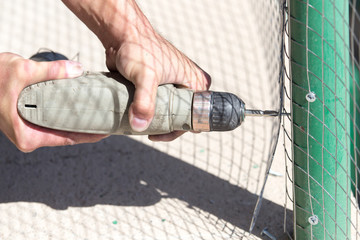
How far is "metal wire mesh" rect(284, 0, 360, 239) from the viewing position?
38.9 inches

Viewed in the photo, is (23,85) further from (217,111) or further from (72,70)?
(217,111)

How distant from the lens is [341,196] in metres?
1.11

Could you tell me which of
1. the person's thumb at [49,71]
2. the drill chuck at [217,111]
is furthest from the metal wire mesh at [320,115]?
the person's thumb at [49,71]

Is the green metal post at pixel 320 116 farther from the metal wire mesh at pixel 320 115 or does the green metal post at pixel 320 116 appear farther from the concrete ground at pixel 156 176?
the concrete ground at pixel 156 176

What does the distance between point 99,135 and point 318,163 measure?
0.46 meters

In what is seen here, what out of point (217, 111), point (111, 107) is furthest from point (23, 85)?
point (217, 111)

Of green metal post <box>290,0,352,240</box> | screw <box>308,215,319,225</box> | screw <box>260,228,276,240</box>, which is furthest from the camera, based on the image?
screw <box>260,228,276,240</box>

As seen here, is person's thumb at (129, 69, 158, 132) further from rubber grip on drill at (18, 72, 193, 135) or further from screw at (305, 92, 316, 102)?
screw at (305, 92, 316, 102)

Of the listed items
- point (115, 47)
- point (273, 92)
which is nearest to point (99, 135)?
point (115, 47)

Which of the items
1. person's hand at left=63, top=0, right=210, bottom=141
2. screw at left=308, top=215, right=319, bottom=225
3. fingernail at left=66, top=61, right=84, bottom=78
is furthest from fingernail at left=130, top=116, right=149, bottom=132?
screw at left=308, top=215, right=319, bottom=225

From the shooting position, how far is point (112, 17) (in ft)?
3.70

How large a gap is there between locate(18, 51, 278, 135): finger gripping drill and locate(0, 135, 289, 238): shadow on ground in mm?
348

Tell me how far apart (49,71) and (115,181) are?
17.8 inches

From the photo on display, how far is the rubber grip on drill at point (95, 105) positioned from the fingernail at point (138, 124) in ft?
0.08
